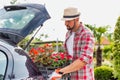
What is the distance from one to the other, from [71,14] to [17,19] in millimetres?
754

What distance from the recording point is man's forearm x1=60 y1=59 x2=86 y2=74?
430cm

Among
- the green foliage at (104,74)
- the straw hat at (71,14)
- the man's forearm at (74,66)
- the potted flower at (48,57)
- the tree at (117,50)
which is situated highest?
the straw hat at (71,14)

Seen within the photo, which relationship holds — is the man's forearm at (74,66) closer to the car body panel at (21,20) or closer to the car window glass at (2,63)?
the car body panel at (21,20)

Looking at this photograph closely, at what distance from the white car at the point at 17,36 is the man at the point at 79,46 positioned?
41 cm

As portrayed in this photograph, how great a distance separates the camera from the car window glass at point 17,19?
4.11m

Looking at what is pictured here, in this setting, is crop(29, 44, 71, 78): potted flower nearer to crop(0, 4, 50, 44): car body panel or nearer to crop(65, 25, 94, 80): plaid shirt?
crop(65, 25, 94, 80): plaid shirt

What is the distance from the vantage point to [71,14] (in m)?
4.62

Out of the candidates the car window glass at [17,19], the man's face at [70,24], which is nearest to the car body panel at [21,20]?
the car window glass at [17,19]

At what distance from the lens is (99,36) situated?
1048 inches

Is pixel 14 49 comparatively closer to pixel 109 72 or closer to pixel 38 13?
pixel 38 13

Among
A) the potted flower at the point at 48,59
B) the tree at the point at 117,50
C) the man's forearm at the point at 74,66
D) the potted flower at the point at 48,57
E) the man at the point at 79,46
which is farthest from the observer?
the tree at the point at 117,50

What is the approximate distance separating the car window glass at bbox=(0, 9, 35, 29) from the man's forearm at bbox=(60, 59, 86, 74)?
65cm

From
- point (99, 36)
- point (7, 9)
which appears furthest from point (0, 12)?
point (99, 36)

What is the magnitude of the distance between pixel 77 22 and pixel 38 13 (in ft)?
1.94
